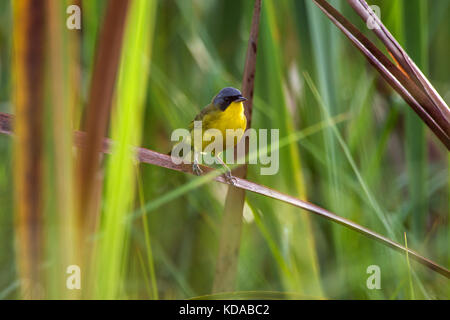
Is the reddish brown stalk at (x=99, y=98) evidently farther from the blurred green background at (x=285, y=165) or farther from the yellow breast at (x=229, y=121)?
the yellow breast at (x=229, y=121)

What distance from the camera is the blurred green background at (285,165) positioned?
1160 millimetres

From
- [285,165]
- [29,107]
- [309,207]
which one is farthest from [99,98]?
[285,165]

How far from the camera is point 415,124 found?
121 cm

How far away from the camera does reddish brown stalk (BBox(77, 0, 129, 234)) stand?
1.67 feet

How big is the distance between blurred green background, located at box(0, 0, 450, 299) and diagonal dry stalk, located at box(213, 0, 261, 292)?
0.04 m

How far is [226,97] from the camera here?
1.50m

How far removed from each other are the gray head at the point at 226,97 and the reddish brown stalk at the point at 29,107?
36.8 inches

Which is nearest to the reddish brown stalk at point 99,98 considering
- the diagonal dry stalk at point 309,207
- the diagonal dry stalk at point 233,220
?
the diagonal dry stalk at point 309,207

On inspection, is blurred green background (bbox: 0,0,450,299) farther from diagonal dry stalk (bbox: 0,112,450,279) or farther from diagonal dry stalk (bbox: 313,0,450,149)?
diagonal dry stalk (bbox: 313,0,450,149)

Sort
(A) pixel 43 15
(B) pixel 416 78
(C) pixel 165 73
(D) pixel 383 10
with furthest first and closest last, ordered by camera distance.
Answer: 1. (C) pixel 165 73
2. (D) pixel 383 10
3. (B) pixel 416 78
4. (A) pixel 43 15

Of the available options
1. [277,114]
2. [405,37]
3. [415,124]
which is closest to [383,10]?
[405,37]

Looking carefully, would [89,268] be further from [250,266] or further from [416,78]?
[250,266]

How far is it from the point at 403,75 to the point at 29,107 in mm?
623

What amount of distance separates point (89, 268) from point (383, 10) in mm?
1109
